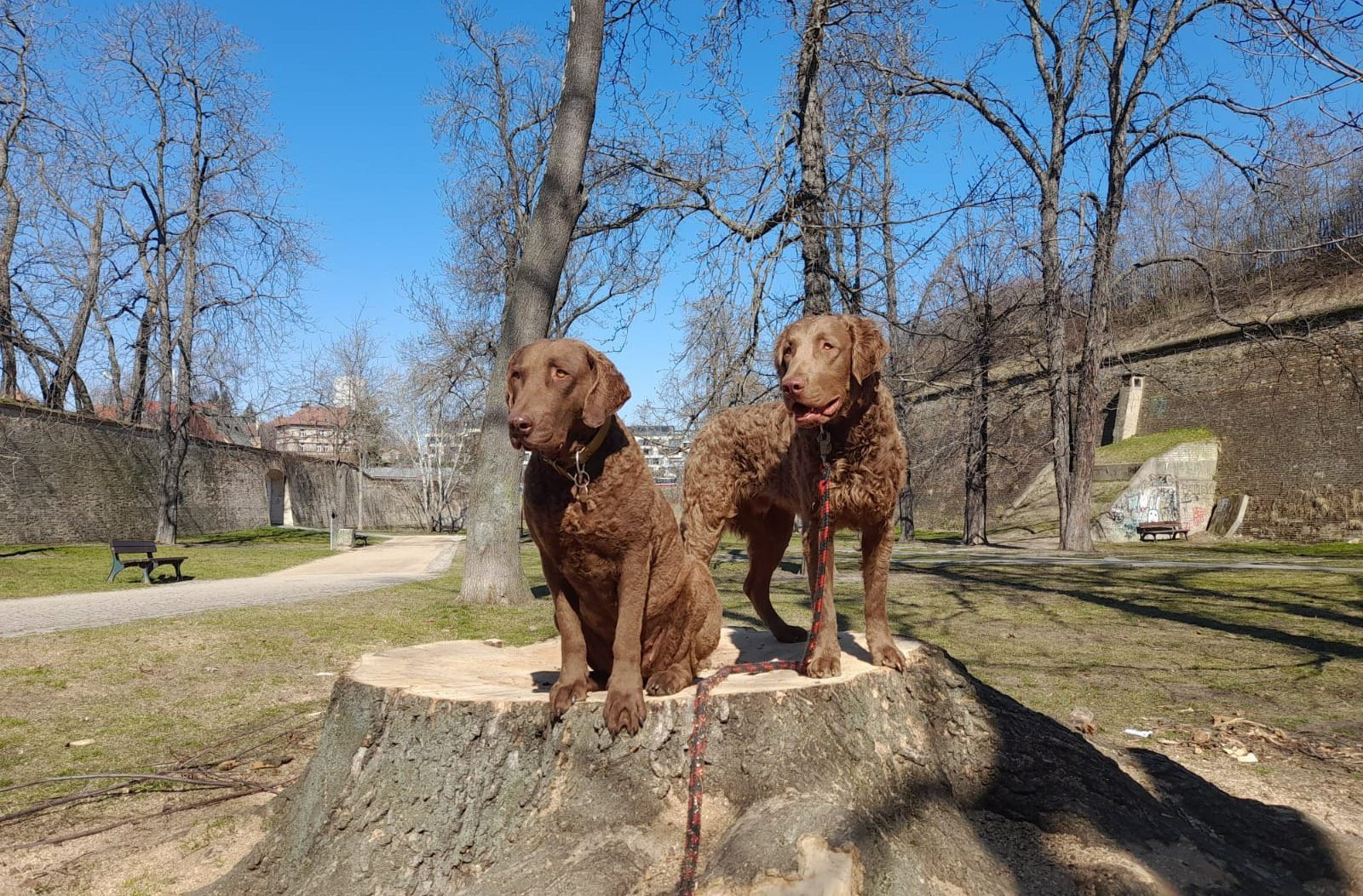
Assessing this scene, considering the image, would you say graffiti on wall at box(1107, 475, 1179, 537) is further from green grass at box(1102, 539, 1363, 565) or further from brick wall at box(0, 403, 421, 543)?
brick wall at box(0, 403, 421, 543)

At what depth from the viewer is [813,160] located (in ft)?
37.1

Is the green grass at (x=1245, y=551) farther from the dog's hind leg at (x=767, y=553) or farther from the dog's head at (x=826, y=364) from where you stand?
the dog's head at (x=826, y=364)

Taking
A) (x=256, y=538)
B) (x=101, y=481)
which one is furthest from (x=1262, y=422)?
(x=101, y=481)

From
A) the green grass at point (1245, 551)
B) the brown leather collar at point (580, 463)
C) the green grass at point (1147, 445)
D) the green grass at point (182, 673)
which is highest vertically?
the green grass at point (1147, 445)


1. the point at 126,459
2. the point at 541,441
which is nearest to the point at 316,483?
the point at 126,459

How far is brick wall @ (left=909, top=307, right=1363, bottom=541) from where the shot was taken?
23297 mm

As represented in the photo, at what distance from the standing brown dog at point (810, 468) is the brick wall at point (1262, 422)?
15.1 metres

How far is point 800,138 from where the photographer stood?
1133 cm

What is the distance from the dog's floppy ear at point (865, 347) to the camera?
3.30m

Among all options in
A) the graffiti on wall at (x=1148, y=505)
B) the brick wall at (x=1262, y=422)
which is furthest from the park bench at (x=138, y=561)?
the graffiti on wall at (x=1148, y=505)

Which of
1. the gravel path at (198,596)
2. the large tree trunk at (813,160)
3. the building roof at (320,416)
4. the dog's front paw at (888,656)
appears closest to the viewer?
the dog's front paw at (888,656)

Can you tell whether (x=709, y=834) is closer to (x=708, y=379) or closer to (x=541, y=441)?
(x=541, y=441)

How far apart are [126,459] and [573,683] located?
2891cm

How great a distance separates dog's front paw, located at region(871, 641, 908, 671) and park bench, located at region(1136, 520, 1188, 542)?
26.1m
